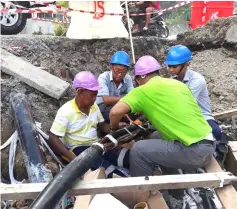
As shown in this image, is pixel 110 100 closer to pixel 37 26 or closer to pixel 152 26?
pixel 152 26

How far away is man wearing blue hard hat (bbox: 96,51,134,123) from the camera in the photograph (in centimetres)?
427

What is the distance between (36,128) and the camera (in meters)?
3.64

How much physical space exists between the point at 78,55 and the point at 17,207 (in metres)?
2.86

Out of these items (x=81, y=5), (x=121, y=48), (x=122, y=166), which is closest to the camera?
A: (x=122, y=166)

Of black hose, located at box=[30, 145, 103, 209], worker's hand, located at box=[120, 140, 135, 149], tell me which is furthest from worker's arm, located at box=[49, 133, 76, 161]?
black hose, located at box=[30, 145, 103, 209]

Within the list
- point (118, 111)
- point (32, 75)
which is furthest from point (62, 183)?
point (32, 75)

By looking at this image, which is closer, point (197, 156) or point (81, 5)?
point (197, 156)

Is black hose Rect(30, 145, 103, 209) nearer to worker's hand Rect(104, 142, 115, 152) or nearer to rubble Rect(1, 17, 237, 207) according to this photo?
worker's hand Rect(104, 142, 115, 152)

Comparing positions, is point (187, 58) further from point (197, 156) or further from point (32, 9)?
point (32, 9)

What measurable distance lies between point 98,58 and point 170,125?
293 cm

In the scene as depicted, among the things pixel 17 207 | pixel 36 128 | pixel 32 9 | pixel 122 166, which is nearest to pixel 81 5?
pixel 32 9

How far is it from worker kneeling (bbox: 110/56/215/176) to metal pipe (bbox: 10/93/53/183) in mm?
824

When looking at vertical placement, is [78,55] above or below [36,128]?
above

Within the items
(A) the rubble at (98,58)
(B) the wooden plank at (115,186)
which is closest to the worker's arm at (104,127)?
(A) the rubble at (98,58)
